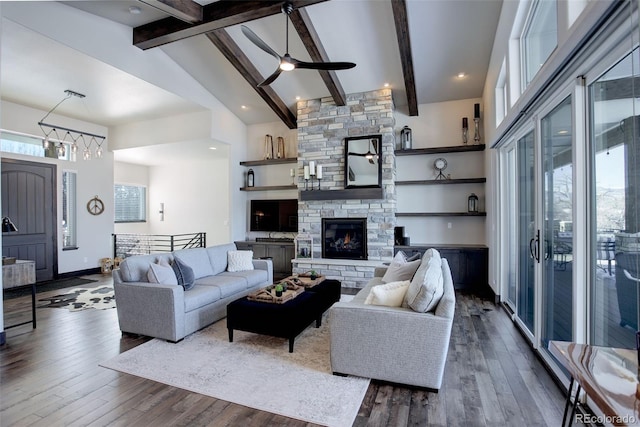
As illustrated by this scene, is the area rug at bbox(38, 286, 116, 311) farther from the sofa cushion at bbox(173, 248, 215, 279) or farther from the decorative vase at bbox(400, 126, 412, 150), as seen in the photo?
the decorative vase at bbox(400, 126, 412, 150)

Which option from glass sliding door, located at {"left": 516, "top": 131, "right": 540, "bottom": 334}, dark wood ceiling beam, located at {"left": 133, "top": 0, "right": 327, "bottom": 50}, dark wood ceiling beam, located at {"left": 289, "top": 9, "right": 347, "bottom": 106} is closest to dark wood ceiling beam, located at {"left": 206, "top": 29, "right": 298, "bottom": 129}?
dark wood ceiling beam, located at {"left": 133, "top": 0, "right": 327, "bottom": 50}

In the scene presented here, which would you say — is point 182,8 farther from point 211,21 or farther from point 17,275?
point 17,275

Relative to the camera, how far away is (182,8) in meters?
4.05

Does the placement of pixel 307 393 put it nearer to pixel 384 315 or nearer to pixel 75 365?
pixel 384 315

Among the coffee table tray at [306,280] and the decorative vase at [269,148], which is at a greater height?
the decorative vase at [269,148]

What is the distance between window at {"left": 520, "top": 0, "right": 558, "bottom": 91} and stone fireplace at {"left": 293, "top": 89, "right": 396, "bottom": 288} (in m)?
2.71

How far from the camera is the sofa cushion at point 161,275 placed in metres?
3.53

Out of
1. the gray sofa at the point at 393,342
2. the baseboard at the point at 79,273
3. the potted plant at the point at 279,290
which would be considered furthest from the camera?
the baseboard at the point at 79,273

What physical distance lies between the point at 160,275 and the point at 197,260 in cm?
97

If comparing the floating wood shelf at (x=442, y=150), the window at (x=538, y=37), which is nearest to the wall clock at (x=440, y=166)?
the floating wood shelf at (x=442, y=150)

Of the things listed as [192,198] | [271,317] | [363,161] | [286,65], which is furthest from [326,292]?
[192,198]

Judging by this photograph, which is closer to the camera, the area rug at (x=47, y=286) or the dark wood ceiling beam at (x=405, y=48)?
the dark wood ceiling beam at (x=405, y=48)

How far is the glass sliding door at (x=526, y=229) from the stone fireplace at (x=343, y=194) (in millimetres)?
2362

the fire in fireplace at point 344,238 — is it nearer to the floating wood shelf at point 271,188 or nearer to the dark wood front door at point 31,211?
the floating wood shelf at point 271,188
